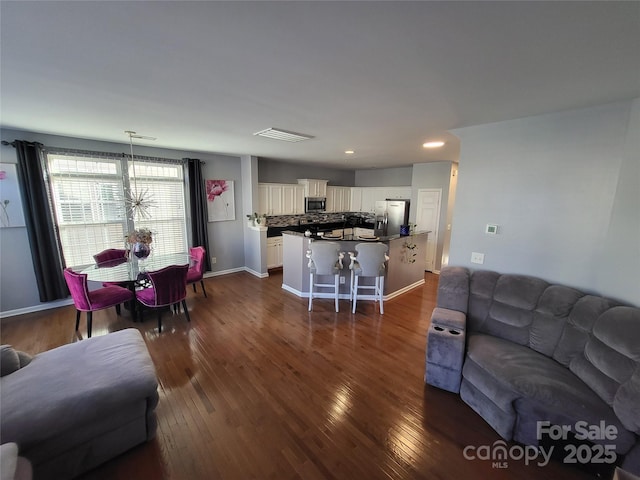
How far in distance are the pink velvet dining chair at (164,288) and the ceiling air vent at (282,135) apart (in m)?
2.08

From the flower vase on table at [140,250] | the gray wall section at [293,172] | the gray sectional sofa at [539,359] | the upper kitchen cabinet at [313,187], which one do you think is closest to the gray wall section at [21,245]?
the flower vase on table at [140,250]

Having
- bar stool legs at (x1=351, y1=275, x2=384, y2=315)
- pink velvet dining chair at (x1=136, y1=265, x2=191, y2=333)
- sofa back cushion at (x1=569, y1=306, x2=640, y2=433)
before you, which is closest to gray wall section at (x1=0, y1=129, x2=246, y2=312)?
pink velvet dining chair at (x1=136, y1=265, x2=191, y2=333)

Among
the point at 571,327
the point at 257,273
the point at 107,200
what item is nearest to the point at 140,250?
the point at 107,200

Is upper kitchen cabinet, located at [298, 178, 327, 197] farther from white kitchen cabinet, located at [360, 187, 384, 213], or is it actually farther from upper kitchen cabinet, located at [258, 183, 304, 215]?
white kitchen cabinet, located at [360, 187, 384, 213]

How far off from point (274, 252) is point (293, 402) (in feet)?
13.3

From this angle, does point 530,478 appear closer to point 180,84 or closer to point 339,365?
point 339,365

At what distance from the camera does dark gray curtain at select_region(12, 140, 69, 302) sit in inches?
135

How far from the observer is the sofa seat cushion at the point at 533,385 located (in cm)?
161

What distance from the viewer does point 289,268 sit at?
4734 mm

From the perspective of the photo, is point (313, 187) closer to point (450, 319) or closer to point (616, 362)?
point (450, 319)

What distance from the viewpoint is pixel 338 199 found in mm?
7578

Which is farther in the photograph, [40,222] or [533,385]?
[40,222]

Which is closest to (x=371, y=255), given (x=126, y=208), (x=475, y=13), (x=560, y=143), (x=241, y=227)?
(x=560, y=143)

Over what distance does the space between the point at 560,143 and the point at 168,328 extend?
4.89 metres
